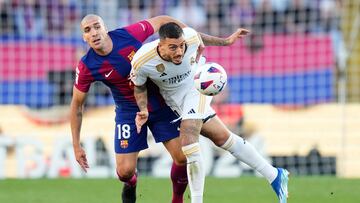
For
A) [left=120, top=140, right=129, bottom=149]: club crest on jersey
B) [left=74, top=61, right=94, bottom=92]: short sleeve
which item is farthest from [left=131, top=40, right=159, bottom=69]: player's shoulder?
[left=120, top=140, right=129, bottom=149]: club crest on jersey

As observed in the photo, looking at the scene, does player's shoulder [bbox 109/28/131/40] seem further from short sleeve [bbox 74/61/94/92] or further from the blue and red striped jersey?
short sleeve [bbox 74/61/94/92]

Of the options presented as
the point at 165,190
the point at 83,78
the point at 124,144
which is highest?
the point at 83,78

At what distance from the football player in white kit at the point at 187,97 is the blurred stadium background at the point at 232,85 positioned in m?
5.29

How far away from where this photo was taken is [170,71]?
9016 millimetres

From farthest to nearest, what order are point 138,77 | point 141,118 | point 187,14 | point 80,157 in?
point 187,14 < point 80,157 < point 138,77 < point 141,118

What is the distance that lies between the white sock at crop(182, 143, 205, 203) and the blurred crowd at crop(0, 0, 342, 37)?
28.6 feet

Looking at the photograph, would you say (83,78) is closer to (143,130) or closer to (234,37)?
(143,130)

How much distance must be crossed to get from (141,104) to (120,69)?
46cm

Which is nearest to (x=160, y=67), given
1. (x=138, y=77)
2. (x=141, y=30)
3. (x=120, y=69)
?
(x=138, y=77)

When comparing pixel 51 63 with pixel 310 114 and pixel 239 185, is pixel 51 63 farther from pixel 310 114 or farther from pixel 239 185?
pixel 239 185

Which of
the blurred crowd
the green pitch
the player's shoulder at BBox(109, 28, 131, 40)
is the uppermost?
the blurred crowd

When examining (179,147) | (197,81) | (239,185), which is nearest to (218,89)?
(197,81)

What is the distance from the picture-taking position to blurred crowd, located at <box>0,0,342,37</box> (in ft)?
57.1

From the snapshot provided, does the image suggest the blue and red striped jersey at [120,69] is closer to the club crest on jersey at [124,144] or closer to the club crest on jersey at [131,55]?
the club crest on jersey at [131,55]
